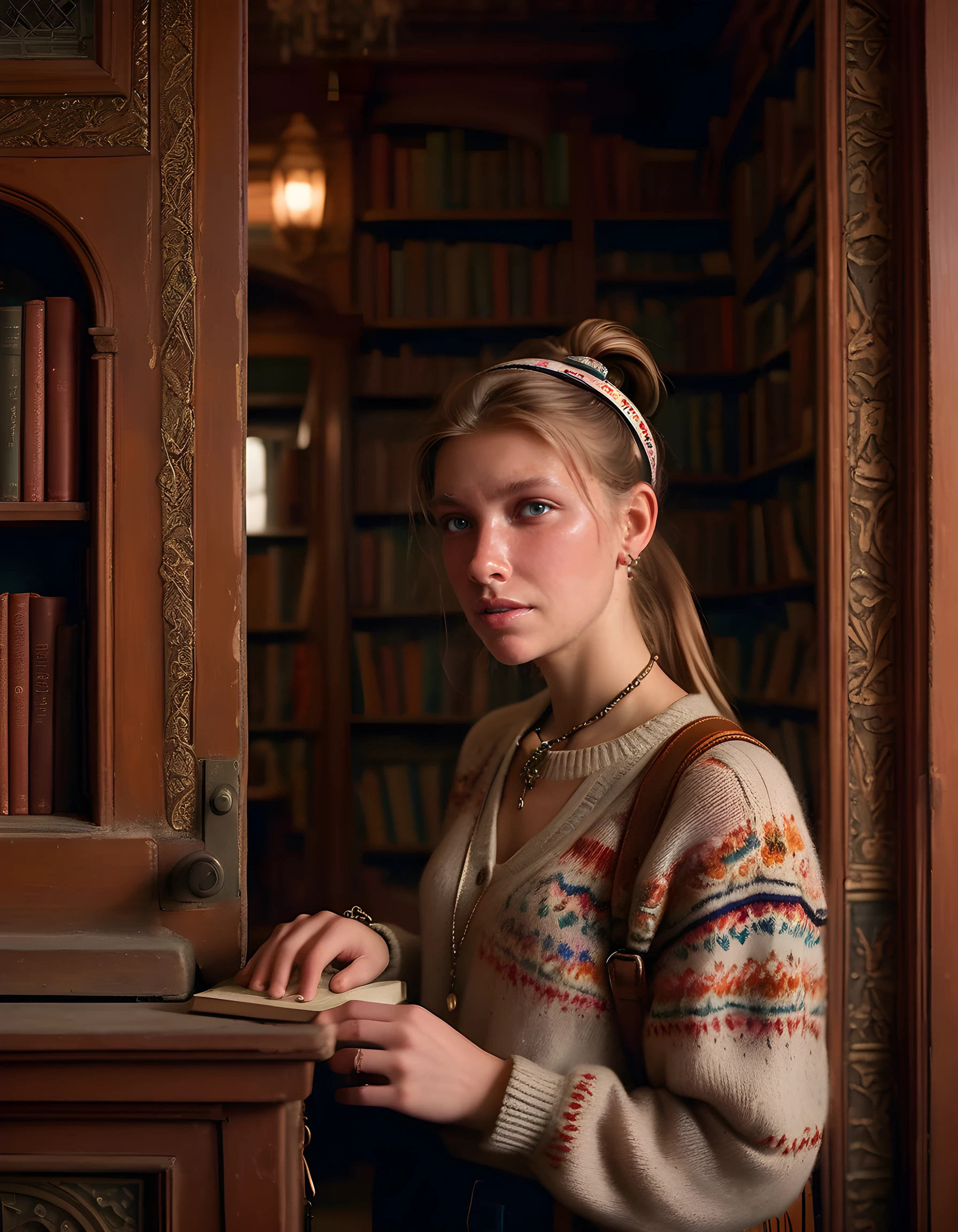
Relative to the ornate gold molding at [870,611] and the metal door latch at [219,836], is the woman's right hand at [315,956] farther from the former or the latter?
the ornate gold molding at [870,611]

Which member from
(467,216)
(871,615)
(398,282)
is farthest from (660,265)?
(871,615)

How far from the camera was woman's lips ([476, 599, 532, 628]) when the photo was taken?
1.33 metres

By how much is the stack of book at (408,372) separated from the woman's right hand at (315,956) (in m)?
1.03

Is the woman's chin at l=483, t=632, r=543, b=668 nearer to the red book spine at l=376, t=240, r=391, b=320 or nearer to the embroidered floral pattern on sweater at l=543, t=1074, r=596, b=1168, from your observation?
the embroidered floral pattern on sweater at l=543, t=1074, r=596, b=1168

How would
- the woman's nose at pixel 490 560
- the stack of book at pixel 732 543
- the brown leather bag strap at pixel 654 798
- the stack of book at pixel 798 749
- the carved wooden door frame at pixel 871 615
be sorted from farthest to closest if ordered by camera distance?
the stack of book at pixel 732 543 < the stack of book at pixel 798 749 < the carved wooden door frame at pixel 871 615 < the woman's nose at pixel 490 560 < the brown leather bag strap at pixel 654 798

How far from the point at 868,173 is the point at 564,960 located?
48.5 inches

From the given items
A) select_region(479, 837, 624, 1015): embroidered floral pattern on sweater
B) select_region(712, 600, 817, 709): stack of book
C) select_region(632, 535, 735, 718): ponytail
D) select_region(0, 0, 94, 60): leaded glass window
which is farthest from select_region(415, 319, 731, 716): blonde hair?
select_region(0, 0, 94, 60): leaded glass window

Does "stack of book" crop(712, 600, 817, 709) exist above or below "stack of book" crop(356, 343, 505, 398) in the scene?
below

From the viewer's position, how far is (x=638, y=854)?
1213 millimetres

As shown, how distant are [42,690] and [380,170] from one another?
119 cm

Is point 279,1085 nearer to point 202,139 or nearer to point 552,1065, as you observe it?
point 552,1065

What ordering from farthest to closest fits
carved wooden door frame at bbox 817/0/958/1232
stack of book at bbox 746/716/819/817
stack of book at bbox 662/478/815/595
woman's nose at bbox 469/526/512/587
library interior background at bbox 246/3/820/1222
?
library interior background at bbox 246/3/820/1222 < stack of book at bbox 662/478/815/595 < stack of book at bbox 746/716/819/817 < carved wooden door frame at bbox 817/0/958/1232 < woman's nose at bbox 469/526/512/587

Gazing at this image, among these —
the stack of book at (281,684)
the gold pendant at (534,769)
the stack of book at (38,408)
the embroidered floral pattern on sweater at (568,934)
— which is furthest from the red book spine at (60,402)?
the embroidered floral pattern on sweater at (568,934)

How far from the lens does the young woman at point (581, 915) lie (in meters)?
1.12
